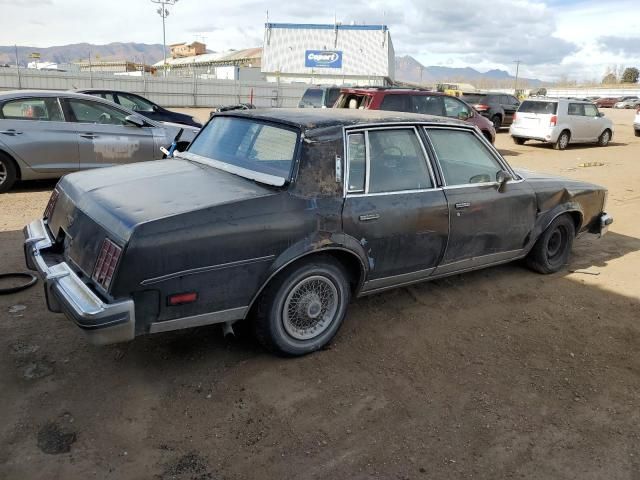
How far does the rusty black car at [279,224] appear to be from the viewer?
111 inches

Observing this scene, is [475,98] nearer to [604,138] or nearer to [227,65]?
[604,138]

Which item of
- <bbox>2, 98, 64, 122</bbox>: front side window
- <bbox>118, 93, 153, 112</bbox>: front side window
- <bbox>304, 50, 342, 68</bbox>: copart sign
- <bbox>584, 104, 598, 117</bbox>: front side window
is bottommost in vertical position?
<bbox>2, 98, 64, 122</bbox>: front side window

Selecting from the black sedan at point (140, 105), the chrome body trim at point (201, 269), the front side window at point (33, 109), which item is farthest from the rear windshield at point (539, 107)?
the chrome body trim at point (201, 269)

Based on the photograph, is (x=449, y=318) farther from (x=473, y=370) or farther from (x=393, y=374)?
(x=393, y=374)

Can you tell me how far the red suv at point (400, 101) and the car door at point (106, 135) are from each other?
14.9 ft

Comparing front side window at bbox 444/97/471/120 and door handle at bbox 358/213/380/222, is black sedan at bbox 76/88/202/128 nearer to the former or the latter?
front side window at bbox 444/97/471/120

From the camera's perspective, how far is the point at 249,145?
3859 mm

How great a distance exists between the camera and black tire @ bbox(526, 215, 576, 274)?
5059 mm

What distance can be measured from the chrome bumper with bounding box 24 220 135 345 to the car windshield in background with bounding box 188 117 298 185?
122cm

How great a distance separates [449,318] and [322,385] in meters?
1.44

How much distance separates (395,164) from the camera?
12.7 ft

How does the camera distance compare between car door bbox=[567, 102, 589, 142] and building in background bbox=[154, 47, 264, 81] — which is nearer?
car door bbox=[567, 102, 589, 142]

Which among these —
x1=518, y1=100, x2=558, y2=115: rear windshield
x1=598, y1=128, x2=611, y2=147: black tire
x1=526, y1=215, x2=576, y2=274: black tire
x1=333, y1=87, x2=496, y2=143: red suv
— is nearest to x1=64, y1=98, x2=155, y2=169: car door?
x1=333, y1=87, x2=496, y2=143: red suv

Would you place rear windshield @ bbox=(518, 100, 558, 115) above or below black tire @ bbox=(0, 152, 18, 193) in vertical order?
above
